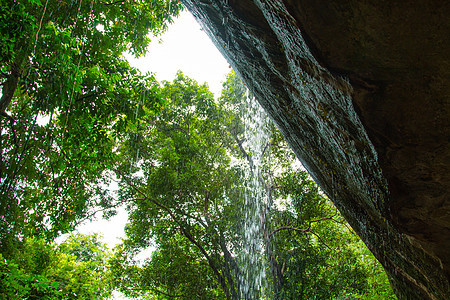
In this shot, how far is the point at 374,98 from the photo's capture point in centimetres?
199

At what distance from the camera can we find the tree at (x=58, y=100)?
4.73 metres

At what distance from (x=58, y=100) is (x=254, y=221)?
6.68 m

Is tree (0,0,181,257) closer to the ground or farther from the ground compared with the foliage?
farther from the ground

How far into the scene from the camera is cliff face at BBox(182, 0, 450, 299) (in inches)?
69.2

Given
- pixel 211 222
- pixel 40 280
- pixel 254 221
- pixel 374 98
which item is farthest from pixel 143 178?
pixel 374 98

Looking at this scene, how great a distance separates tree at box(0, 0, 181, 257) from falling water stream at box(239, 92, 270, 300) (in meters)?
4.50

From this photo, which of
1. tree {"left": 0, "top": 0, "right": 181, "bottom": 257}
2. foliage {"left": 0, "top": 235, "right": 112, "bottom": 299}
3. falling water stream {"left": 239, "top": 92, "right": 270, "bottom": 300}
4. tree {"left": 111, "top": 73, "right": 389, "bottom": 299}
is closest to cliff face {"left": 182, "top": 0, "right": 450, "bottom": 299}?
tree {"left": 0, "top": 0, "right": 181, "bottom": 257}

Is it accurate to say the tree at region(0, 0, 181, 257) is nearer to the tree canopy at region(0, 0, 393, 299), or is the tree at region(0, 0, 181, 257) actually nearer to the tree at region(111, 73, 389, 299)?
the tree canopy at region(0, 0, 393, 299)

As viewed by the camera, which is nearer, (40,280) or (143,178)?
(40,280)

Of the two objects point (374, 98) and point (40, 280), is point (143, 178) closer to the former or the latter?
point (40, 280)

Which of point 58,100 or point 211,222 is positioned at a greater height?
point 58,100

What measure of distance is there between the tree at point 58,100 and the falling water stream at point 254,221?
4497 mm

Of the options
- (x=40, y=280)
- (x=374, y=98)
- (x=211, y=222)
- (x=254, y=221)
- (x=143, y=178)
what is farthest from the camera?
(x=143, y=178)

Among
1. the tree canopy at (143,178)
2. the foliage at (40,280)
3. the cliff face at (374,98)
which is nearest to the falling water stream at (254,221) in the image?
the tree canopy at (143,178)
